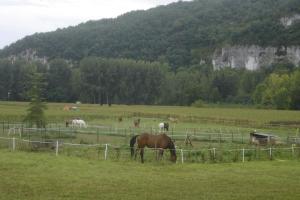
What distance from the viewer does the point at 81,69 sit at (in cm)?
13350

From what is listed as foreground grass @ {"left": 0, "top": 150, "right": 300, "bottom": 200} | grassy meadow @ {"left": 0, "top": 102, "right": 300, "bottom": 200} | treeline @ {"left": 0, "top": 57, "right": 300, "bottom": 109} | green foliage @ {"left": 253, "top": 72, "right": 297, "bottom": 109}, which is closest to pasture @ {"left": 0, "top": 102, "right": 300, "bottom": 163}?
grassy meadow @ {"left": 0, "top": 102, "right": 300, "bottom": 200}

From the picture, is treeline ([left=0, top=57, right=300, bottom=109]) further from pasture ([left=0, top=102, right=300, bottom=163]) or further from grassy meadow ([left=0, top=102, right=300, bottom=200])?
grassy meadow ([left=0, top=102, right=300, bottom=200])

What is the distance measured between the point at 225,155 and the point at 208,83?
11956cm

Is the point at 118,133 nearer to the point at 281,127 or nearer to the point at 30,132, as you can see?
the point at 30,132

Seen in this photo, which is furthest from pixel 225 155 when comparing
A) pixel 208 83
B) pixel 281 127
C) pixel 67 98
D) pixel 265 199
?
pixel 208 83

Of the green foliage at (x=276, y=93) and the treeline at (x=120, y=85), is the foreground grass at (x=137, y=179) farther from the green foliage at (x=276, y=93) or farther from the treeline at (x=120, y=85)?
the treeline at (x=120, y=85)

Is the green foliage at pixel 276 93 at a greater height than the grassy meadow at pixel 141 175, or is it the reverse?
the green foliage at pixel 276 93

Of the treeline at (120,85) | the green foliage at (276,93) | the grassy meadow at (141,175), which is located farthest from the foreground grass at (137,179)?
the treeline at (120,85)

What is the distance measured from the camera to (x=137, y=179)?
66.7 ft

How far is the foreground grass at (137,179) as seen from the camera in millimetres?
17219

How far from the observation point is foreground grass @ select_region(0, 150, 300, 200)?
17.2m

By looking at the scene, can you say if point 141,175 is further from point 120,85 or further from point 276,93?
point 120,85

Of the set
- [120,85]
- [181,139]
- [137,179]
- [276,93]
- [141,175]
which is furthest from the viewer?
[120,85]

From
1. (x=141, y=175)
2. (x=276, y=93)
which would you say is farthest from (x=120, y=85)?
(x=141, y=175)
